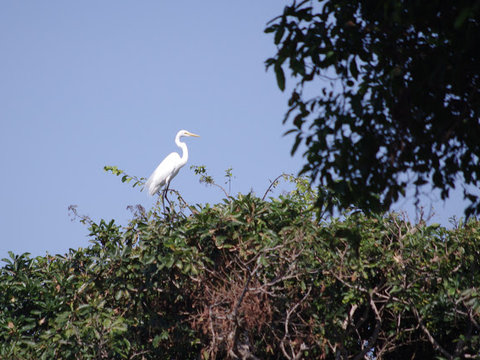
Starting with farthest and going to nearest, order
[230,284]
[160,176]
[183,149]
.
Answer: [183,149] → [160,176] → [230,284]

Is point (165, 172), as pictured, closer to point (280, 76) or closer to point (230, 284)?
point (230, 284)

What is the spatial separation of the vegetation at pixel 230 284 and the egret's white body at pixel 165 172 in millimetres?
3363

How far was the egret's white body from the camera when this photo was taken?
12398 millimetres

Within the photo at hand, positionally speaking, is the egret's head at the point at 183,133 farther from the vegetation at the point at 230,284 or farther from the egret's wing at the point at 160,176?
the vegetation at the point at 230,284

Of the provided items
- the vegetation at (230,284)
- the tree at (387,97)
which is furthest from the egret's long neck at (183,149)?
the tree at (387,97)

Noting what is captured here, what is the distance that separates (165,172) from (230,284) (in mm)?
5046

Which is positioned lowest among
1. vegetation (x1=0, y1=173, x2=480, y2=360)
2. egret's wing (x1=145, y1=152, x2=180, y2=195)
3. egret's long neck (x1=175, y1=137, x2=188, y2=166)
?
vegetation (x1=0, y1=173, x2=480, y2=360)

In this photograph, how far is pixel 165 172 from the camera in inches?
490

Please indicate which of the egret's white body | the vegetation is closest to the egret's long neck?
the egret's white body

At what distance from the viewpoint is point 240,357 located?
7.93 meters

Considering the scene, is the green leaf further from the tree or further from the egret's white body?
the egret's white body

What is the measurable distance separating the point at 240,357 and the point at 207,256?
141 centimetres

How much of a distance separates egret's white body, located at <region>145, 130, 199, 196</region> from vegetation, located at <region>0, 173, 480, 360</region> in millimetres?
3363

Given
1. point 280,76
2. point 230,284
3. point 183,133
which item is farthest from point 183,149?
point 280,76
